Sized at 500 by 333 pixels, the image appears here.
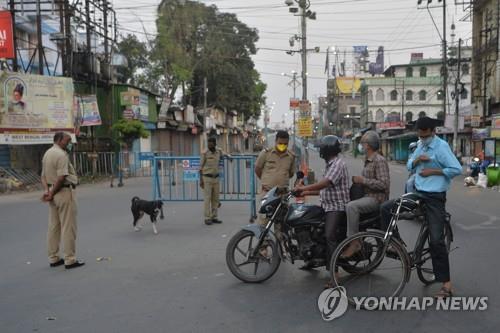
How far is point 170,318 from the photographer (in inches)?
181

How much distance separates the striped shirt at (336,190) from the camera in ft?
17.3

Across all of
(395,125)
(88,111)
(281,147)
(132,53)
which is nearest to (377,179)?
(281,147)

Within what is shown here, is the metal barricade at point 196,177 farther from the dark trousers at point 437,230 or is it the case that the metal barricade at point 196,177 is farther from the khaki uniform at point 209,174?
the dark trousers at point 437,230

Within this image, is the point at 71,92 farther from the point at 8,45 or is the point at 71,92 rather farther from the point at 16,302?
the point at 16,302

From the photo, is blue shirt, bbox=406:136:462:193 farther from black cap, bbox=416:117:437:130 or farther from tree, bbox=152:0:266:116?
tree, bbox=152:0:266:116

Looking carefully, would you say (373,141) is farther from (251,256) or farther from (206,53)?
(206,53)

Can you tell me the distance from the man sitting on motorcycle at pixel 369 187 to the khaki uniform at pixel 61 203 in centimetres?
367

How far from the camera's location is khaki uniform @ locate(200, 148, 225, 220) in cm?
977

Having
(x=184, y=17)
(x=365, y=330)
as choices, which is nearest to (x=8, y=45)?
(x=365, y=330)

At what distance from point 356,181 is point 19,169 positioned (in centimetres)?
1804

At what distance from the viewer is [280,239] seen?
553 cm

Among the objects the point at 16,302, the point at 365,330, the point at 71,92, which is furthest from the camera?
the point at 71,92

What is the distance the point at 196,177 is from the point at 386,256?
6291mm

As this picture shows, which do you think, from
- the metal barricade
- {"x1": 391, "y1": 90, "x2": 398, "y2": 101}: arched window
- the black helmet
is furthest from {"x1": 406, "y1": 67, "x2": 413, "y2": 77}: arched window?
the black helmet
